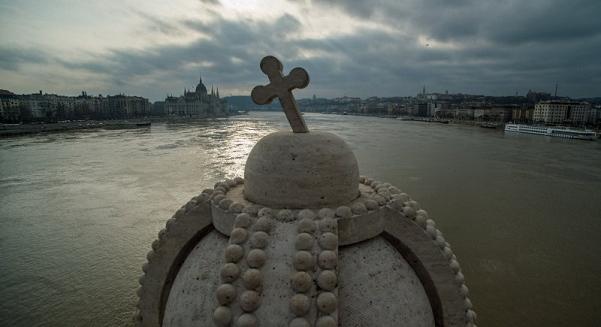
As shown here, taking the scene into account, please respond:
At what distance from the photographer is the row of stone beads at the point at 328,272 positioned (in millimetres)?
3090

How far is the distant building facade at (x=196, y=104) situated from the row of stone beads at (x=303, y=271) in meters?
143

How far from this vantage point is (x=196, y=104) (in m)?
156

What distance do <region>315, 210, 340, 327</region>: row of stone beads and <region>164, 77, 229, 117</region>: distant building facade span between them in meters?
143

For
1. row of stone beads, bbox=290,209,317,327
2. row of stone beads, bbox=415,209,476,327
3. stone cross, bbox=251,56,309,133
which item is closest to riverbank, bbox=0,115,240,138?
stone cross, bbox=251,56,309,133

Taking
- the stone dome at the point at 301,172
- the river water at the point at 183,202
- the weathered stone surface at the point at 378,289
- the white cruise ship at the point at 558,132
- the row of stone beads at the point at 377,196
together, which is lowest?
the river water at the point at 183,202

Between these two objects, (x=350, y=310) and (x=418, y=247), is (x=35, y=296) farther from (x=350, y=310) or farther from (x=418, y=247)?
(x=418, y=247)

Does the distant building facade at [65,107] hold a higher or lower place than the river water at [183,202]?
higher

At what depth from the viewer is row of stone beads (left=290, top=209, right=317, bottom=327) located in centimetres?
307

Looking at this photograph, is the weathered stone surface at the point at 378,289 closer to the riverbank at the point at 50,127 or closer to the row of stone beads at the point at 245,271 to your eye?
the row of stone beads at the point at 245,271

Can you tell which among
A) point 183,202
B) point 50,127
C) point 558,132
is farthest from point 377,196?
point 50,127

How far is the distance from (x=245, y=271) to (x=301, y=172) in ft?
4.12

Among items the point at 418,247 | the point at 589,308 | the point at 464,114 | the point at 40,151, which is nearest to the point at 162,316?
the point at 418,247

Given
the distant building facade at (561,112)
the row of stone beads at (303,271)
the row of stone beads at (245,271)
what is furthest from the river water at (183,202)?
the distant building facade at (561,112)

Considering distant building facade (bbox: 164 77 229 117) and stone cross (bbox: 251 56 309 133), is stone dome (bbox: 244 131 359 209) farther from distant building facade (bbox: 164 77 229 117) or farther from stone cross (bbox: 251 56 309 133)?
distant building facade (bbox: 164 77 229 117)
